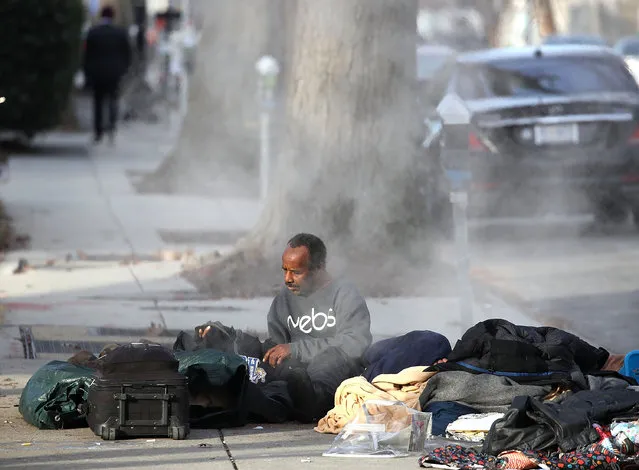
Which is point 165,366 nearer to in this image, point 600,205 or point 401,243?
point 401,243

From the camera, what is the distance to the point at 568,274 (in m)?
10.6

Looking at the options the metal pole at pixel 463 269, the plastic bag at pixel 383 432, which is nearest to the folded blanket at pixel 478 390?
the plastic bag at pixel 383 432

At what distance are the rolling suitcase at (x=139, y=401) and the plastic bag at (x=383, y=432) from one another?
2.16 ft

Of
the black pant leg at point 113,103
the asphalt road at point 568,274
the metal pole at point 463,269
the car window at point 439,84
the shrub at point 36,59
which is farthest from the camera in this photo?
the black pant leg at point 113,103

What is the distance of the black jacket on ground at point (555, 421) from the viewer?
5.48m

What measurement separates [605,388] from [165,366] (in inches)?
72.9

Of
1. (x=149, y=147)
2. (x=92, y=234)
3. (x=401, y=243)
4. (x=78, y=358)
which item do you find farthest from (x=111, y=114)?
(x=78, y=358)

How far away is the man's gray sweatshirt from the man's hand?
0.03 meters

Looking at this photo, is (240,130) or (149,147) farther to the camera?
(149,147)

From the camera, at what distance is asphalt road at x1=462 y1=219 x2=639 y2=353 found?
8.90 metres

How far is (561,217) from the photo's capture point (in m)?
13.0

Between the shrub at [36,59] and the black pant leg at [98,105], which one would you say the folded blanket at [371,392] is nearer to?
the shrub at [36,59]

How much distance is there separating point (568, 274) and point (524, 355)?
4.61 metres

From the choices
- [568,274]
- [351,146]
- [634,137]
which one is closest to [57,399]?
[351,146]
